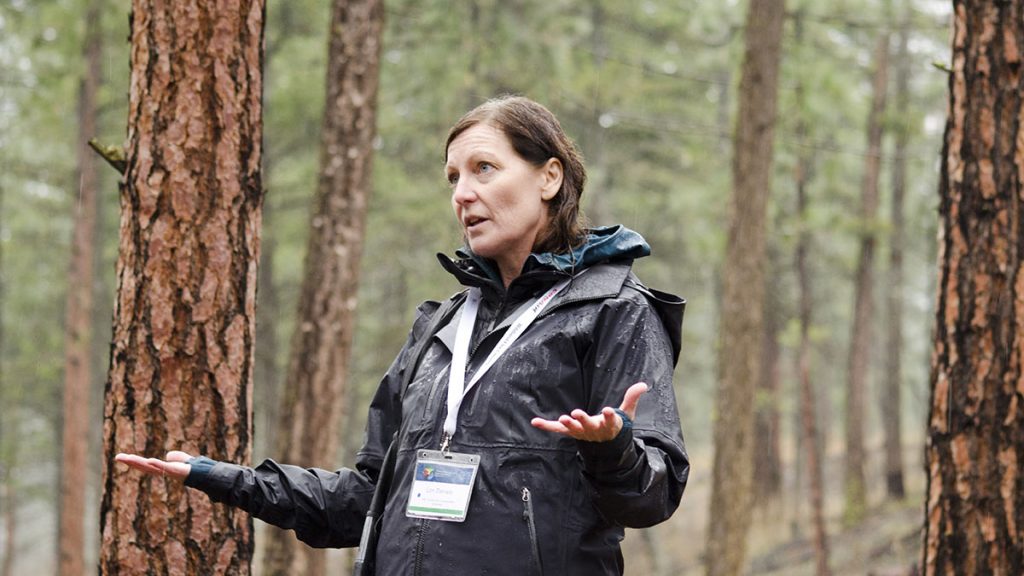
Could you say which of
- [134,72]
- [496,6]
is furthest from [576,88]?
[134,72]

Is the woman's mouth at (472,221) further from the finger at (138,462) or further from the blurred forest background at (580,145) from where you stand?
the blurred forest background at (580,145)

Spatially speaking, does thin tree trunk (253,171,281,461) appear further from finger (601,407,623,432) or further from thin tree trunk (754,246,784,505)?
finger (601,407,623,432)

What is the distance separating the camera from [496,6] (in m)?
16.0

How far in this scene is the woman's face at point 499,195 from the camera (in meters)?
3.01

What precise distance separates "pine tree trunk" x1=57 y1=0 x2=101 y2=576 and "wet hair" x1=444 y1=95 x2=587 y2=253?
46.5 ft

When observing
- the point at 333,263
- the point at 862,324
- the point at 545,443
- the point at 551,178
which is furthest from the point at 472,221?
the point at 862,324

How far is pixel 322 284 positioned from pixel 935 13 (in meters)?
15.5

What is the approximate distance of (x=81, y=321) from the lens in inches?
663

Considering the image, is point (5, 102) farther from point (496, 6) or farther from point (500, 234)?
point (500, 234)

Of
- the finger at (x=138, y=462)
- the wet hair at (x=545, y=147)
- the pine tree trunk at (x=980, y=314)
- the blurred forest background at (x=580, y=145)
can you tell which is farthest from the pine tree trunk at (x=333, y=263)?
the wet hair at (x=545, y=147)

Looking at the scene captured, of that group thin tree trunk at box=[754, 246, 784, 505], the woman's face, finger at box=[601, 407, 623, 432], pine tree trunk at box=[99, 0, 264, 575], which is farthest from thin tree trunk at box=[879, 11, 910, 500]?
finger at box=[601, 407, 623, 432]

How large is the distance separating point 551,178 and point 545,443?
81 cm

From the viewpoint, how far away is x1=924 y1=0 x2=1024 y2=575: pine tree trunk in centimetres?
486

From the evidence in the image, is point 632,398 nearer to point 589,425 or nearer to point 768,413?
point 589,425
